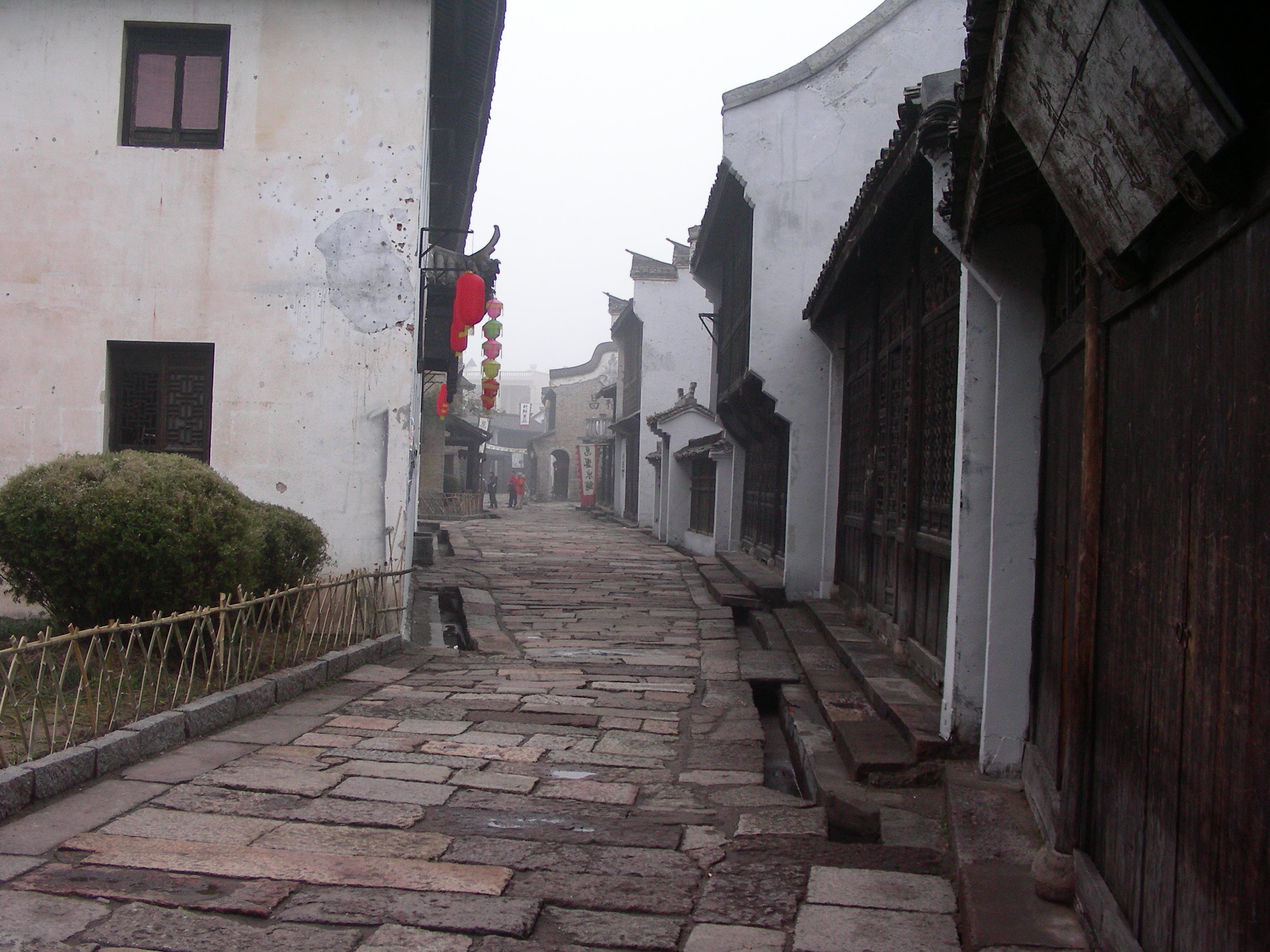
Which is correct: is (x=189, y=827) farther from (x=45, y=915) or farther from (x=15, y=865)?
(x=45, y=915)

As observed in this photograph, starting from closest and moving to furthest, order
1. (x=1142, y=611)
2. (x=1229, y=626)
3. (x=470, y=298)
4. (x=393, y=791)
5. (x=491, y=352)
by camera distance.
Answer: (x=1229, y=626), (x=1142, y=611), (x=393, y=791), (x=470, y=298), (x=491, y=352)

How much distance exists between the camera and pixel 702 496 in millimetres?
21109

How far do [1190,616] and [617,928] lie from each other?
2039 mm

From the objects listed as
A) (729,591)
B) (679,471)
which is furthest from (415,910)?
(679,471)

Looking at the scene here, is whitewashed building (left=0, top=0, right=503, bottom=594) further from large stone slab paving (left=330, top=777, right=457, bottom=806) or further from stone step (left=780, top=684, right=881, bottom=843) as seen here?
large stone slab paving (left=330, top=777, right=457, bottom=806)

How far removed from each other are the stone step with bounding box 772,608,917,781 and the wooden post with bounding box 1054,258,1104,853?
66.8 inches

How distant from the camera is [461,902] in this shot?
359cm

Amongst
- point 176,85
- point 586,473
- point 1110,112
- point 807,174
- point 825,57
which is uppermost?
point 825,57

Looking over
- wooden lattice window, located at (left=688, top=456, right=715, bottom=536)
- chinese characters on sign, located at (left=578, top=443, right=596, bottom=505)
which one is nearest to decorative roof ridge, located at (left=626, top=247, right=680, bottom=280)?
Answer: wooden lattice window, located at (left=688, top=456, right=715, bottom=536)

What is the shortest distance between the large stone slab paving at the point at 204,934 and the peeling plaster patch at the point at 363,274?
6582 mm

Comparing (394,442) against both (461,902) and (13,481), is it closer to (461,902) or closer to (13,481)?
(13,481)

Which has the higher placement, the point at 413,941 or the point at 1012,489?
the point at 1012,489

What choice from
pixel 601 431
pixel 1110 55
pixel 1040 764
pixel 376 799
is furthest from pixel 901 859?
pixel 601 431

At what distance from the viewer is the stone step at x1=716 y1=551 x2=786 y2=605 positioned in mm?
11641
